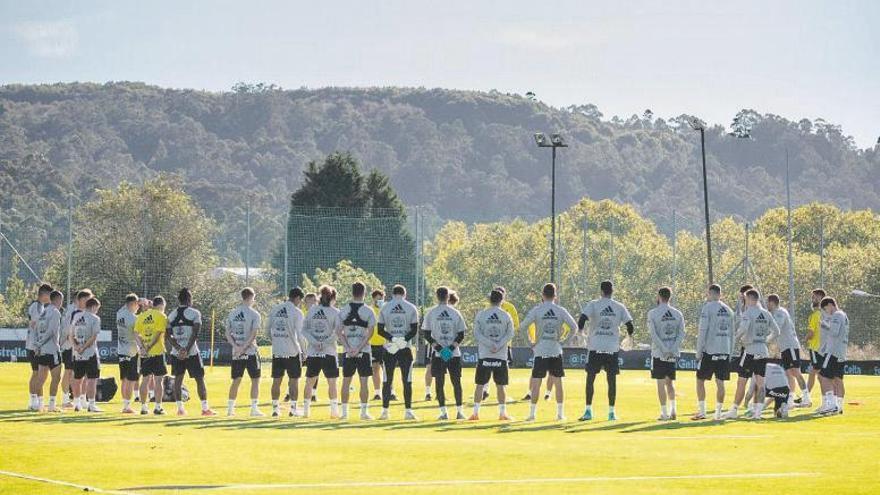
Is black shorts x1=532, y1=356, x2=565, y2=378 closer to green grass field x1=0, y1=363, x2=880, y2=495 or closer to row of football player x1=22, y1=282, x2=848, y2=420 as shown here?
row of football player x1=22, y1=282, x2=848, y2=420

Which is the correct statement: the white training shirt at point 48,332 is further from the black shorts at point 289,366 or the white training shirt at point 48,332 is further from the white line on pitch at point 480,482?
the white line on pitch at point 480,482

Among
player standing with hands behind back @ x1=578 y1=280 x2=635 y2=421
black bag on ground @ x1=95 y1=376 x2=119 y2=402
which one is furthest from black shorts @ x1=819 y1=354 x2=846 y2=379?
black bag on ground @ x1=95 y1=376 x2=119 y2=402

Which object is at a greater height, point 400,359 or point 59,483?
point 400,359

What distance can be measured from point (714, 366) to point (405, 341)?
5.13m

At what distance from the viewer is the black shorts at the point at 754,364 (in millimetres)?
26000

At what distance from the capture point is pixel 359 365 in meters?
25.4

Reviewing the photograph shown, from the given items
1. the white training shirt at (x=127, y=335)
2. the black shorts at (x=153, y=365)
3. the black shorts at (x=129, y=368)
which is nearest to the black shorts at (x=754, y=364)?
the black shorts at (x=153, y=365)

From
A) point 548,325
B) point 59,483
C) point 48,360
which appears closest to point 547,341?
point 548,325

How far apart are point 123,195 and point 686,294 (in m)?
28.0

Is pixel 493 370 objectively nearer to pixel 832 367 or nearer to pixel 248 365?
pixel 248 365

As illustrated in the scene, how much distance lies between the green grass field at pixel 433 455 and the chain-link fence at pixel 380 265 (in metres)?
28.0

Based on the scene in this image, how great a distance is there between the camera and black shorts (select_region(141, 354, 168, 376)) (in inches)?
1038

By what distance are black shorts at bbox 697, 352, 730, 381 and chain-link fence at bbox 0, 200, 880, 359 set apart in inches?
1034

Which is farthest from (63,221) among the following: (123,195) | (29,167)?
(29,167)
